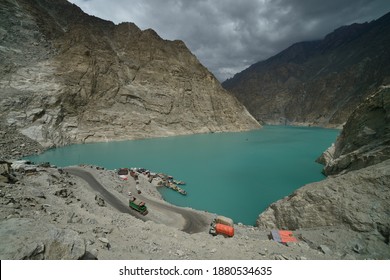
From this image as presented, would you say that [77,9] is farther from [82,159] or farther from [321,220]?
[321,220]

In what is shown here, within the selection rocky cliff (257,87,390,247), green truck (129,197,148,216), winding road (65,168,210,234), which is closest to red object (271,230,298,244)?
rocky cliff (257,87,390,247)

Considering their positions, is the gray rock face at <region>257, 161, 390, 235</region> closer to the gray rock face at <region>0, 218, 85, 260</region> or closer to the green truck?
the green truck

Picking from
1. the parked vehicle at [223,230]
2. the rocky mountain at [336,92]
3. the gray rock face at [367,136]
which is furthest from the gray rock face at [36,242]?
the rocky mountain at [336,92]

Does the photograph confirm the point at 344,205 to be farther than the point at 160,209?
No

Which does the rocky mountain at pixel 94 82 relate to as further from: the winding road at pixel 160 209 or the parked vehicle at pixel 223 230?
the parked vehicle at pixel 223 230

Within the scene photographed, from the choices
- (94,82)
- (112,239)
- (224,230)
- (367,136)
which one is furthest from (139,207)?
(94,82)

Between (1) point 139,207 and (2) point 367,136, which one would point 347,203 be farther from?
(2) point 367,136
